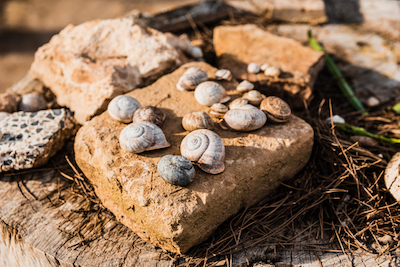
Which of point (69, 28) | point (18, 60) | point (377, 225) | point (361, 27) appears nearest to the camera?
point (377, 225)

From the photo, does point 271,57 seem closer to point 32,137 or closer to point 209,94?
point 209,94

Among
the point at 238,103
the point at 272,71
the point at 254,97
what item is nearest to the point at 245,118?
the point at 238,103

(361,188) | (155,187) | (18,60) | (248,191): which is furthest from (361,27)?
(18,60)

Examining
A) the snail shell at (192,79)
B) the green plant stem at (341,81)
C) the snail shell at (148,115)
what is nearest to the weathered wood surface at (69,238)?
the snail shell at (148,115)

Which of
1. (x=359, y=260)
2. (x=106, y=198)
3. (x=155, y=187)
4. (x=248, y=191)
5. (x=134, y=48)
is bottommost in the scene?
(x=359, y=260)

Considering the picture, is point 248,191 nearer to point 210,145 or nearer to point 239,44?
point 210,145

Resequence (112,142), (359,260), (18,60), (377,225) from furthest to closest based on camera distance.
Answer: (18,60)
(112,142)
(377,225)
(359,260)

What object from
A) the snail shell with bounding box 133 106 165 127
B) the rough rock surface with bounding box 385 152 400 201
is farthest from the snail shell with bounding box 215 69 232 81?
the rough rock surface with bounding box 385 152 400 201
